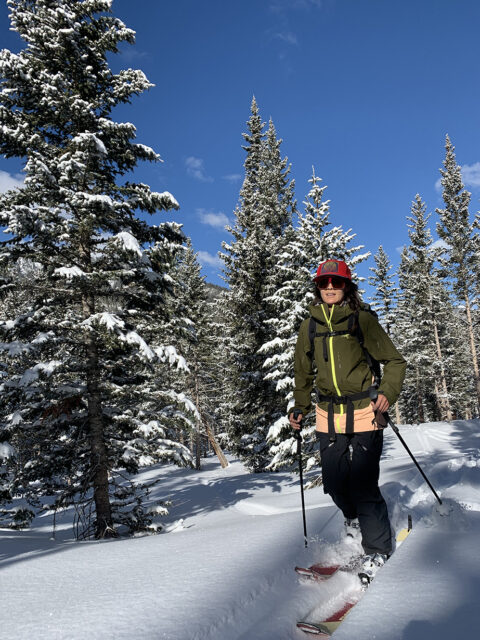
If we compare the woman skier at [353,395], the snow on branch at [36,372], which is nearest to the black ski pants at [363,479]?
the woman skier at [353,395]

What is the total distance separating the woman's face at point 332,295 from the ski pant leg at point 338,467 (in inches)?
47.9

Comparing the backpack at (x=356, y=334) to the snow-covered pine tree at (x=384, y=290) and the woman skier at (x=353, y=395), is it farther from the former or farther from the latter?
the snow-covered pine tree at (x=384, y=290)

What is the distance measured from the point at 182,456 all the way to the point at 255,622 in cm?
750

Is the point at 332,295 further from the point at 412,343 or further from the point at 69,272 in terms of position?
the point at 412,343

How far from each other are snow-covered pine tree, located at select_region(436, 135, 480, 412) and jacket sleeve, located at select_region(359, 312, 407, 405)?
33370 mm

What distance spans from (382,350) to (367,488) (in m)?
1.21

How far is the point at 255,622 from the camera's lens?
101 inches

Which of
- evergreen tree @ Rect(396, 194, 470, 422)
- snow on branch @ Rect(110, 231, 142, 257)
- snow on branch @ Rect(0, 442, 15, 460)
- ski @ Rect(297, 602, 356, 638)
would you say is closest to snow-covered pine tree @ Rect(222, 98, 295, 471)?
snow on branch @ Rect(110, 231, 142, 257)

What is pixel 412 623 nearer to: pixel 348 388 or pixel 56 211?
pixel 348 388

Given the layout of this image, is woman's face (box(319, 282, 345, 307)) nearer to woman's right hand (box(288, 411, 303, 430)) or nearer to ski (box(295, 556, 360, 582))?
woman's right hand (box(288, 411, 303, 430))

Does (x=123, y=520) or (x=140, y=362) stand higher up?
(x=140, y=362)

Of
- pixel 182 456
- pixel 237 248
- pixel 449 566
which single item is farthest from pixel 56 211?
pixel 237 248

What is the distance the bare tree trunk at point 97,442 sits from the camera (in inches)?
350

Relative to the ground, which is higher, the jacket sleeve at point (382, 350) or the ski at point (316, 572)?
the jacket sleeve at point (382, 350)
